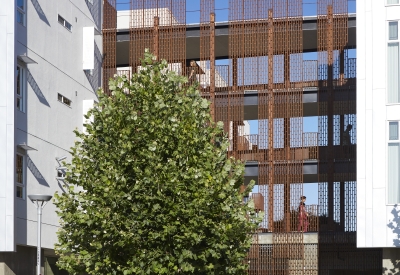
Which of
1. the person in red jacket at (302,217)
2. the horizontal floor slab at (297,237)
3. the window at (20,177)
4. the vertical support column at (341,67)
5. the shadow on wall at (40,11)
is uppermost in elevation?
the shadow on wall at (40,11)

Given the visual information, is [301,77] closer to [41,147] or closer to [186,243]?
[41,147]

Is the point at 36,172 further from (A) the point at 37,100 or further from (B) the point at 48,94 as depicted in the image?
(B) the point at 48,94

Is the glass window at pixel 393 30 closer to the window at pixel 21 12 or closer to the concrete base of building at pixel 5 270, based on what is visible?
the window at pixel 21 12

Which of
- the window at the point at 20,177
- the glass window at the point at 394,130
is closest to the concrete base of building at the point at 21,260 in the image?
the window at the point at 20,177

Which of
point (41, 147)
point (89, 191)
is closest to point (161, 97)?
point (89, 191)

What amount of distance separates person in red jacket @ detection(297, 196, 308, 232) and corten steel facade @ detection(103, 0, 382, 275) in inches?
8.7

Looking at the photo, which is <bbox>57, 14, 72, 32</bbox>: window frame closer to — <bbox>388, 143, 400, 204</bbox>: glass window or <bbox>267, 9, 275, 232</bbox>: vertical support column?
<bbox>267, 9, 275, 232</bbox>: vertical support column

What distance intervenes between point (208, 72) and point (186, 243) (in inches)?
786

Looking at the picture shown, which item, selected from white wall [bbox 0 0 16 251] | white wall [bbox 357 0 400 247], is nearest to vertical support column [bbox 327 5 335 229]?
white wall [bbox 357 0 400 247]

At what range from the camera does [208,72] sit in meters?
38.2

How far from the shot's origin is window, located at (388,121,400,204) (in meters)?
27.5

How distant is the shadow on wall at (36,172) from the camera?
28469 mm

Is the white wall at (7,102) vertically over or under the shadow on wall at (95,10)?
under

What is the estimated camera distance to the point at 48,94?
30.4 m
